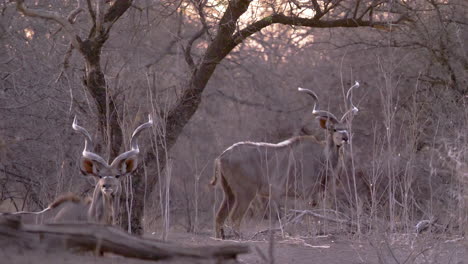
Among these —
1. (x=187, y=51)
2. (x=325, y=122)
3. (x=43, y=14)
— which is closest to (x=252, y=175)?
(x=325, y=122)

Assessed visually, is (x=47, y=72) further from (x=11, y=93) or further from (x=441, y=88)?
(x=441, y=88)

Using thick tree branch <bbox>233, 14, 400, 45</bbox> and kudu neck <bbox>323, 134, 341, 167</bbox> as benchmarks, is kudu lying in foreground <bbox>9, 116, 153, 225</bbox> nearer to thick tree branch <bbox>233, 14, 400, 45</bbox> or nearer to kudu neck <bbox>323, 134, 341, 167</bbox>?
thick tree branch <bbox>233, 14, 400, 45</bbox>

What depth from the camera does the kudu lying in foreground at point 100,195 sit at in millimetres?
6133

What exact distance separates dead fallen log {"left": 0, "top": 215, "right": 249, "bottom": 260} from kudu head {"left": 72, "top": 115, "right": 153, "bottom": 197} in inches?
136

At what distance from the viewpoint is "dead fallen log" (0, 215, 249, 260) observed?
2643mm

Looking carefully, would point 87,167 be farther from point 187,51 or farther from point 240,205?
point 240,205

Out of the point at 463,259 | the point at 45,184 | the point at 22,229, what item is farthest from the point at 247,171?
the point at 22,229

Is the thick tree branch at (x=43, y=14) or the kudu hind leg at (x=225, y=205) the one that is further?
the kudu hind leg at (x=225, y=205)

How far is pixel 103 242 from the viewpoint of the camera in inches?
105

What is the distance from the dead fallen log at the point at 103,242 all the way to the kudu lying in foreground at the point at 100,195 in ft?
11.2

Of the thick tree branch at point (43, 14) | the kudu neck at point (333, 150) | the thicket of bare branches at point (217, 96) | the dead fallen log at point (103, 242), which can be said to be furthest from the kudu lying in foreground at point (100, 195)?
the kudu neck at point (333, 150)

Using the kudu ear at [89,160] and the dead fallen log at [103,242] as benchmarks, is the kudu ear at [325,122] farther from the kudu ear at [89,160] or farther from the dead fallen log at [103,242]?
the dead fallen log at [103,242]

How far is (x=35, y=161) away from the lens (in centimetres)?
848

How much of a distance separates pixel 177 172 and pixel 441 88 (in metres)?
4.42
